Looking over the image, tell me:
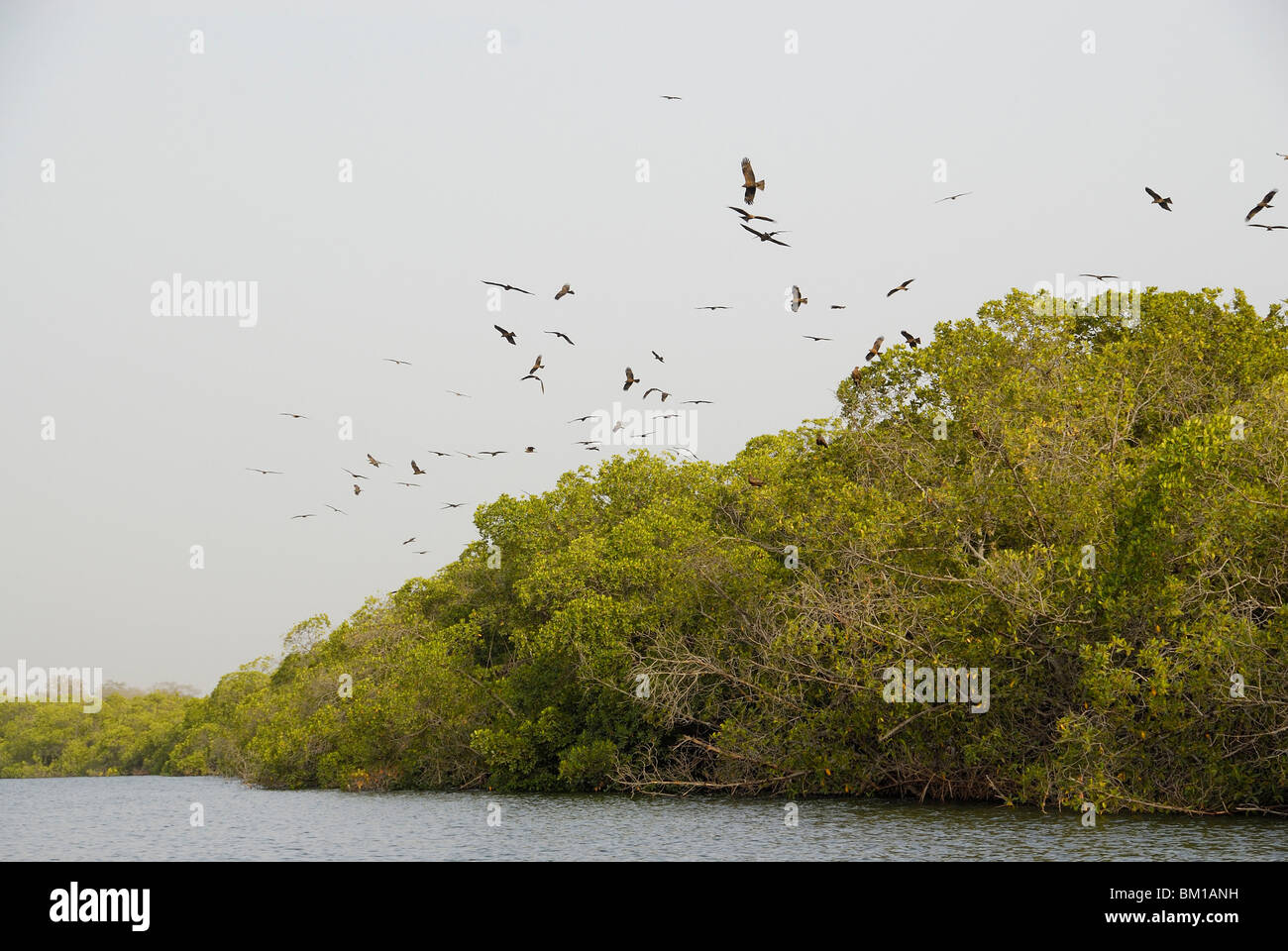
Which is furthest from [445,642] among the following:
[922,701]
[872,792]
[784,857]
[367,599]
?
[784,857]

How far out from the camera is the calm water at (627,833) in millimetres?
19641

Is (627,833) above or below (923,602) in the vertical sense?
below

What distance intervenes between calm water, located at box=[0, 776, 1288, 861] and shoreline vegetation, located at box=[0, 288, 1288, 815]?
118 centimetres

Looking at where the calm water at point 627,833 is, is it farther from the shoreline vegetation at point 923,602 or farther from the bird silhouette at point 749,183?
the bird silhouette at point 749,183

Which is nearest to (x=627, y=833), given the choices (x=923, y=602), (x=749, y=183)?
(x=923, y=602)

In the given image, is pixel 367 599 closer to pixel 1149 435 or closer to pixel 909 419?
pixel 909 419

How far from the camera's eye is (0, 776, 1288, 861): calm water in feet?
64.4

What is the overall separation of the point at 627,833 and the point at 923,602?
24.9 feet

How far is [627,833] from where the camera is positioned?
960 inches

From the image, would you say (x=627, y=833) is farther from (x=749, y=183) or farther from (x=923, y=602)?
(x=749, y=183)

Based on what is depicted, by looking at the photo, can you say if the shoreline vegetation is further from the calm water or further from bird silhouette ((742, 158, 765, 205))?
bird silhouette ((742, 158, 765, 205))

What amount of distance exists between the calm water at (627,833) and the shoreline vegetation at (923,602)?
1.18m
